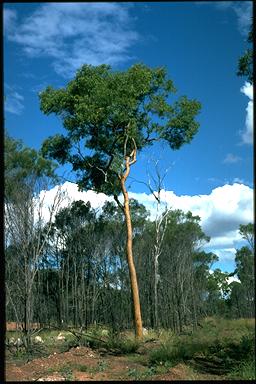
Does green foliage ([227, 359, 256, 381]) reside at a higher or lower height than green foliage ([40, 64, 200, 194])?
lower

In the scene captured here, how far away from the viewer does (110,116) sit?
12.8m

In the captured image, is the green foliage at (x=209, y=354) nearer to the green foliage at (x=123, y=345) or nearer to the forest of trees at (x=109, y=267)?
the green foliage at (x=123, y=345)

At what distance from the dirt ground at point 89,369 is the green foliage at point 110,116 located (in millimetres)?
5642

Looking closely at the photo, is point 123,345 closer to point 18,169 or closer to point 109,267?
point 18,169

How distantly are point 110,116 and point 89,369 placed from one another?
24.1 feet

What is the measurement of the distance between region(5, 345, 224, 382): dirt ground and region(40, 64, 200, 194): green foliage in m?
5.64

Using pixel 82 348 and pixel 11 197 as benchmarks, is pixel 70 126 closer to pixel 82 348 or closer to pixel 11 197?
pixel 11 197

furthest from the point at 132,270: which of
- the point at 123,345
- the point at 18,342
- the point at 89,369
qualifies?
the point at 89,369

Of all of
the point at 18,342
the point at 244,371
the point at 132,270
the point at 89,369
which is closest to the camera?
the point at 244,371

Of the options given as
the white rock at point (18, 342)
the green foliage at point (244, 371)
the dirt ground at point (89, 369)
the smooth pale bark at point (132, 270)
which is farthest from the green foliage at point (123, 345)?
the green foliage at point (244, 371)

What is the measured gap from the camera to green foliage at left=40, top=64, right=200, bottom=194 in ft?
40.8

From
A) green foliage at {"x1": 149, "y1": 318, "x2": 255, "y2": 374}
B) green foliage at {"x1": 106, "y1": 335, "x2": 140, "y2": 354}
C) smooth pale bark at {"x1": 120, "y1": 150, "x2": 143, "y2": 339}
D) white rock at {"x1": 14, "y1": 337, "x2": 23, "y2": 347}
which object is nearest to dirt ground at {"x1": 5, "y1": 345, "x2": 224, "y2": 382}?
green foliage at {"x1": 106, "y1": 335, "x2": 140, "y2": 354}

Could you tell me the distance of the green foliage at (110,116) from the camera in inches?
490

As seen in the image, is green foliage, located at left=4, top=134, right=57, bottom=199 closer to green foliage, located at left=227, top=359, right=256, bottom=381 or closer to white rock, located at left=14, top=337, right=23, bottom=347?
white rock, located at left=14, top=337, right=23, bottom=347
